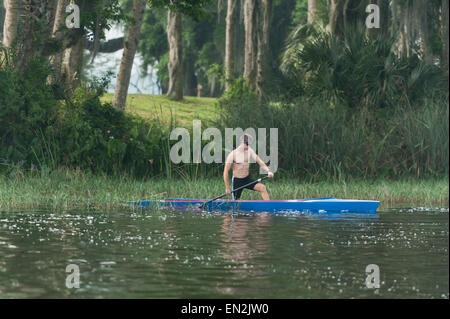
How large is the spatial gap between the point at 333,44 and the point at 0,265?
17631mm

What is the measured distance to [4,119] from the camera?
21094mm

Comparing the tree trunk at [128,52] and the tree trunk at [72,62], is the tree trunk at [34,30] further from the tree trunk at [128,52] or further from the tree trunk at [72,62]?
the tree trunk at [72,62]

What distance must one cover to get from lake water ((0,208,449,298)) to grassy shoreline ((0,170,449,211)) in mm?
1459

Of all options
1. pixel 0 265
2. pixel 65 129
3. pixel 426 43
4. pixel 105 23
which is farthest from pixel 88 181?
pixel 426 43

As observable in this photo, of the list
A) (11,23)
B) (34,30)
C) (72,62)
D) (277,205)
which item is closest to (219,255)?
(277,205)

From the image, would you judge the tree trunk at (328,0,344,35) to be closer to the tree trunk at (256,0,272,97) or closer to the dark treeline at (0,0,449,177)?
the dark treeline at (0,0,449,177)

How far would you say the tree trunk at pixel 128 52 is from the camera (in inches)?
990

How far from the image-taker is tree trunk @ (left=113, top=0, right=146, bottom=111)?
25.1 metres

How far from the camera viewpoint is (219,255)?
10.6 metres

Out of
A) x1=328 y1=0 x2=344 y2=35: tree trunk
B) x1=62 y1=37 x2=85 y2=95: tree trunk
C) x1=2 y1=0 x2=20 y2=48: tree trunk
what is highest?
x1=328 y1=0 x2=344 y2=35: tree trunk

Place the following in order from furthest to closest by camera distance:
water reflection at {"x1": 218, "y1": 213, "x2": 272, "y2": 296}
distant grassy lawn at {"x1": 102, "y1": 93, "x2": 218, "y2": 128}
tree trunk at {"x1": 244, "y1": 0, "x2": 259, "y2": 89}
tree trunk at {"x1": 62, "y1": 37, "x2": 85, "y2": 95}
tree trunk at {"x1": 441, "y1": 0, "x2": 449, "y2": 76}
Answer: distant grassy lawn at {"x1": 102, "y1": 93, "x2": 218, "y2": 128}
tree trunk at {"x1": 441, "y1": 0, "x2": 449, "y2": 76}
tree trunk at {"x1": 244, "y1": 0, "x2": 259, "y2": 89}
tree trunk at {"x1": 62, "y1": 37, "x2": 85, "y2": 95}
water reflection at {"x1": 218, "y1": 213, "x2": 272, "y2": 296}

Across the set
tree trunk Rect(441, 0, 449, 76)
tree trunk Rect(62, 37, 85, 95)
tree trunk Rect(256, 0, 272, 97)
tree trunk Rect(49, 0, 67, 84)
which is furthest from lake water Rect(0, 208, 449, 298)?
tree trunk Rect(441, 0, 449, 76)
